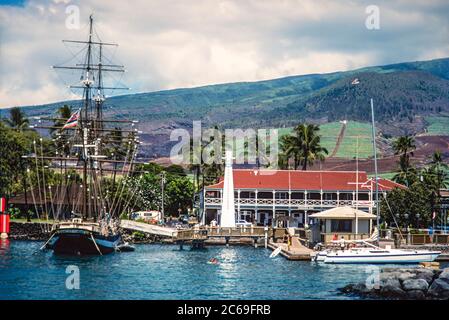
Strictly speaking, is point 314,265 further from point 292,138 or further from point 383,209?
point 292,138

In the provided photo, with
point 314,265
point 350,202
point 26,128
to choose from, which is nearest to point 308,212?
point 350,202

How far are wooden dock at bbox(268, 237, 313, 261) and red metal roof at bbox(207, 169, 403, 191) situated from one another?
20605 millimetres

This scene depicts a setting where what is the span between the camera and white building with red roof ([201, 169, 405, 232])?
343 feet

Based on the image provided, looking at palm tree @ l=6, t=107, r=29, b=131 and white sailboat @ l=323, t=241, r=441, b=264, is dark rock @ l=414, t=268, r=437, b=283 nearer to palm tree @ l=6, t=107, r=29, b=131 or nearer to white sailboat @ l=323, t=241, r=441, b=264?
white sailboat @ l=323, t=241, r=441, b=264

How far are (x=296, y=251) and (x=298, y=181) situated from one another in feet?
118

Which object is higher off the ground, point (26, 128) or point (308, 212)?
point (26, 128)

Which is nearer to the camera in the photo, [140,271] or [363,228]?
[140,271]

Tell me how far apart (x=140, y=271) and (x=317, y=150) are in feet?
218

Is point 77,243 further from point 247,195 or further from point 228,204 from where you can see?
point 247,195

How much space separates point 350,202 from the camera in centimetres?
10400

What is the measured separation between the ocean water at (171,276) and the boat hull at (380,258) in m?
0.71
